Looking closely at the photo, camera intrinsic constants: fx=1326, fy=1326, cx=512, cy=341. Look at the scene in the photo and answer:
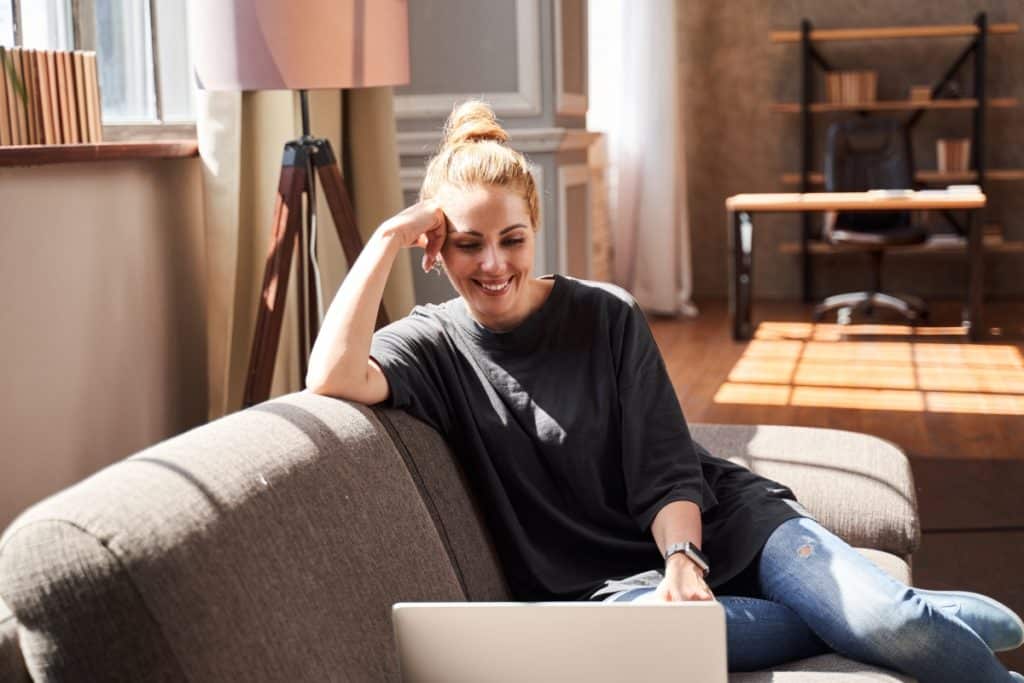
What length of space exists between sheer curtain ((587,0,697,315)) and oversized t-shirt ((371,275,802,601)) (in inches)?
216

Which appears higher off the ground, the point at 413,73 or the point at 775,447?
the point at 413,73

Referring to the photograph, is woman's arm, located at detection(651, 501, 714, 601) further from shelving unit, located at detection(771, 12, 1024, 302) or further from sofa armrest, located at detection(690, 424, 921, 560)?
shelving unit, located at detection(771, 12, 1024, 302)

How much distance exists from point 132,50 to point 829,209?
3.92 metres

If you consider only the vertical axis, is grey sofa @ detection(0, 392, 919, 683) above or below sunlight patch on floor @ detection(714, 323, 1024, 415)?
above

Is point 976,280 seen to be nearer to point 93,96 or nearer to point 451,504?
point 93,96

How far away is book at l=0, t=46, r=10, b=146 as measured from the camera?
2.61 metres

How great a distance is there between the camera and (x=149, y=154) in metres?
3.03

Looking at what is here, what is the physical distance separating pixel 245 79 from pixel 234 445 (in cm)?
148

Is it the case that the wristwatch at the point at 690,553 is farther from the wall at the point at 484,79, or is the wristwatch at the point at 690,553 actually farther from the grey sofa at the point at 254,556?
the wall at the point at 484,79

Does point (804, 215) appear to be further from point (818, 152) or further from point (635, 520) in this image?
point (635, 520)

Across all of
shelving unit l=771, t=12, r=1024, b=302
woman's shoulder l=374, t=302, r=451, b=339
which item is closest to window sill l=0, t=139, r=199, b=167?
woman's shoulder l=374, t=302, r=451, b=339

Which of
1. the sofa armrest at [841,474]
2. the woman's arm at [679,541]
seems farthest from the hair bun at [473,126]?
the sofa armrest at [841,474]

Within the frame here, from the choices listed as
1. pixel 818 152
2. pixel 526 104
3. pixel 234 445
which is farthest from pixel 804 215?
pixel 234 445

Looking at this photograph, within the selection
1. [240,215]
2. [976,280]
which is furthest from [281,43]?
[976,280]
